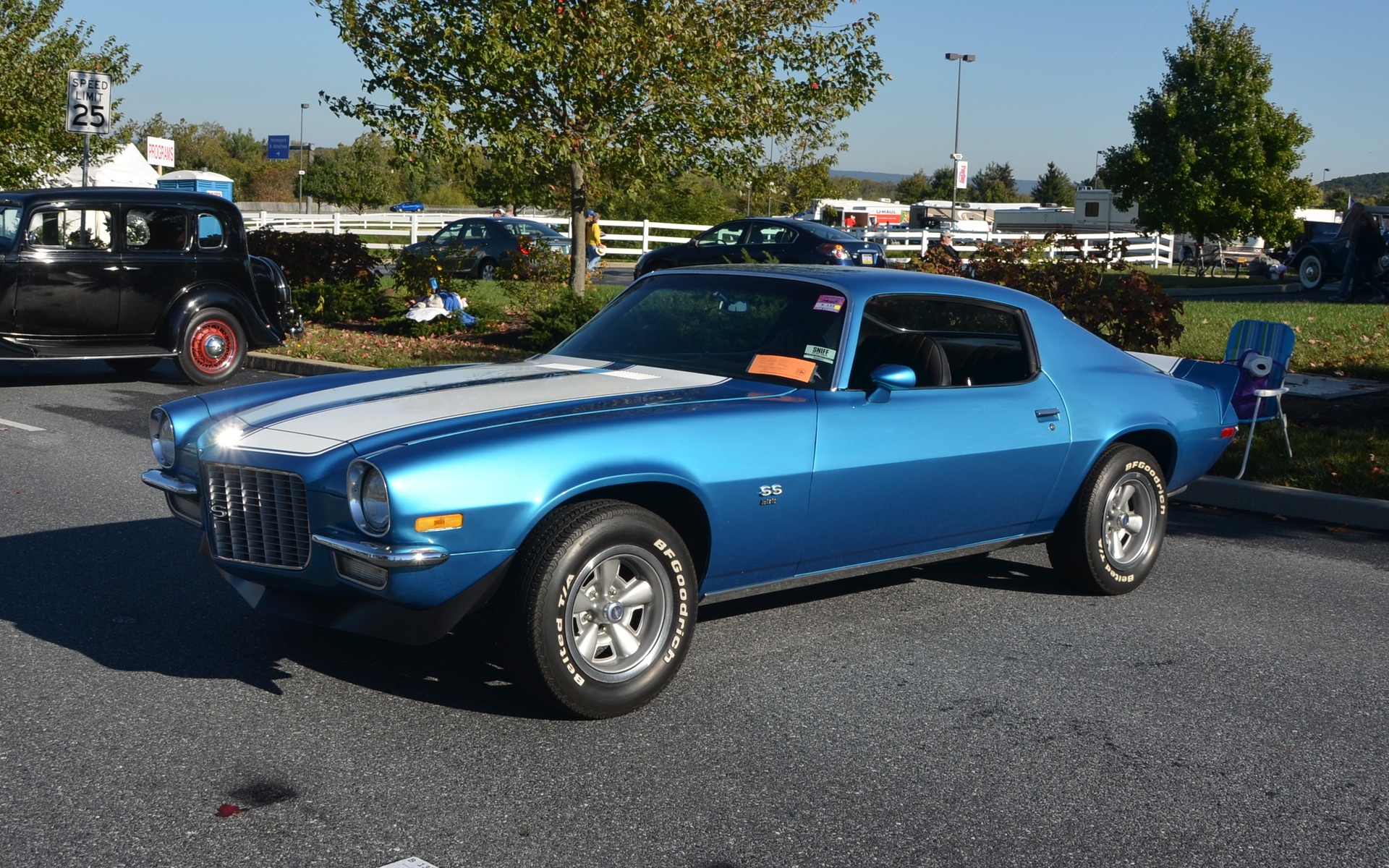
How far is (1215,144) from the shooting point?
116 feet

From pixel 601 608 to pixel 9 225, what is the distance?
10.0 metres

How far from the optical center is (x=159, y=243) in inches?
512

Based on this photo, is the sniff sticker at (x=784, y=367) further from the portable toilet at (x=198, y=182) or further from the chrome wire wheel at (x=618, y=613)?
the portable toilet at (x=198, y=182)

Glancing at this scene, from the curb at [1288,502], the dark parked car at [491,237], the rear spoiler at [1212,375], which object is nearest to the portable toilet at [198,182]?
the dark parked car at [491,237]

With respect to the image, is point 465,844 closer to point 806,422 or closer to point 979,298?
point 806,422

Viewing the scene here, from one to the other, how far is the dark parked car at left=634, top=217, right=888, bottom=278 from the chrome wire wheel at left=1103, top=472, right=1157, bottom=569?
17.0 m

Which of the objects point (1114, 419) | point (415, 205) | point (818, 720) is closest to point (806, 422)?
point (818, 720)

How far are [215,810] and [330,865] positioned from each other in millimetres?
485

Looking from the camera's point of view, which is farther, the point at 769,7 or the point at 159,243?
the point at 769,7

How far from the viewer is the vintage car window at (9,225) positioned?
1223 cm

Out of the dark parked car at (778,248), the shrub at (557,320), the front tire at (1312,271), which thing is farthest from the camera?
the front tire at (1312,271)

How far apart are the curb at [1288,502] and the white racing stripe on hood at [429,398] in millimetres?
3274

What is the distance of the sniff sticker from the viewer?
527cm

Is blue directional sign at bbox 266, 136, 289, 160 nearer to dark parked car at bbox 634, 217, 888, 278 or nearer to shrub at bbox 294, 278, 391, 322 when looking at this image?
dark parked car at bbox 634, 217, 888, 278
